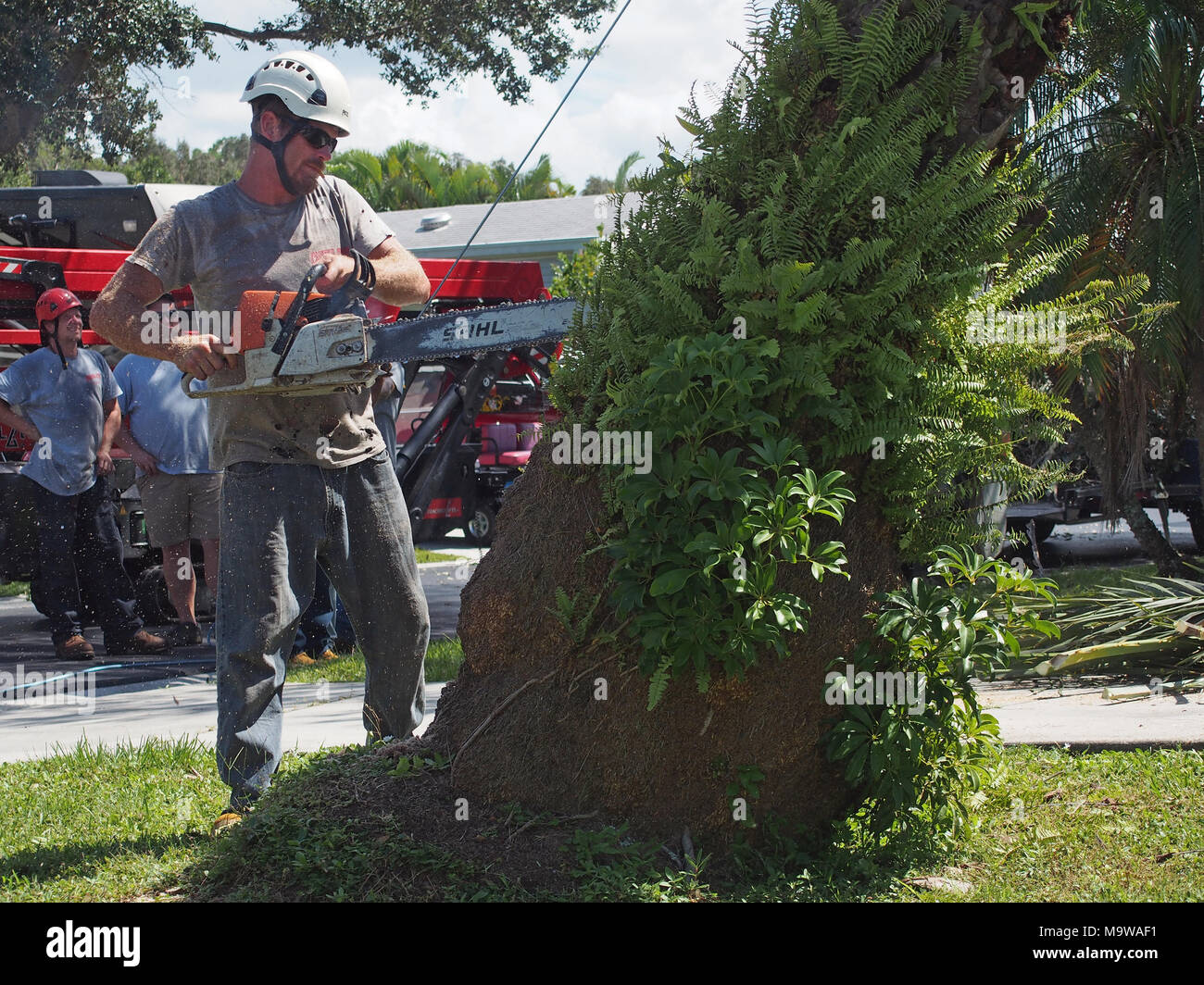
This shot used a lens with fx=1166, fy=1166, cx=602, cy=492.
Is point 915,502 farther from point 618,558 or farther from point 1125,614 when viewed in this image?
point 1125,614

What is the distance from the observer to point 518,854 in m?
3.15

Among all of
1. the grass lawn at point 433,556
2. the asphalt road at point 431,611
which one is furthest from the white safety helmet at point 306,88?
the grass lawn at point 433,556

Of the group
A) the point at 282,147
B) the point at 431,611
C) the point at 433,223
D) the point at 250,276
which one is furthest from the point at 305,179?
the point at 433,223

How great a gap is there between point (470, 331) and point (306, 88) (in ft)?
4.59

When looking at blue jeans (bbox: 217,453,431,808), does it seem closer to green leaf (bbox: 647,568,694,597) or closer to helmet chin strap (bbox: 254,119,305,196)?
helmet chin strap (bbox: 254,119,305,196)

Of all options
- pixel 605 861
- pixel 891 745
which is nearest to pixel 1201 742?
pixel 891 745

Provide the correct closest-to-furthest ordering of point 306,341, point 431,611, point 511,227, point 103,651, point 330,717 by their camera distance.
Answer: point 306,341 → point 330,717 → point 103,651 → point 431,611 → point 511,227

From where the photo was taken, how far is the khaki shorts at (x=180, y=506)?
7.59m
